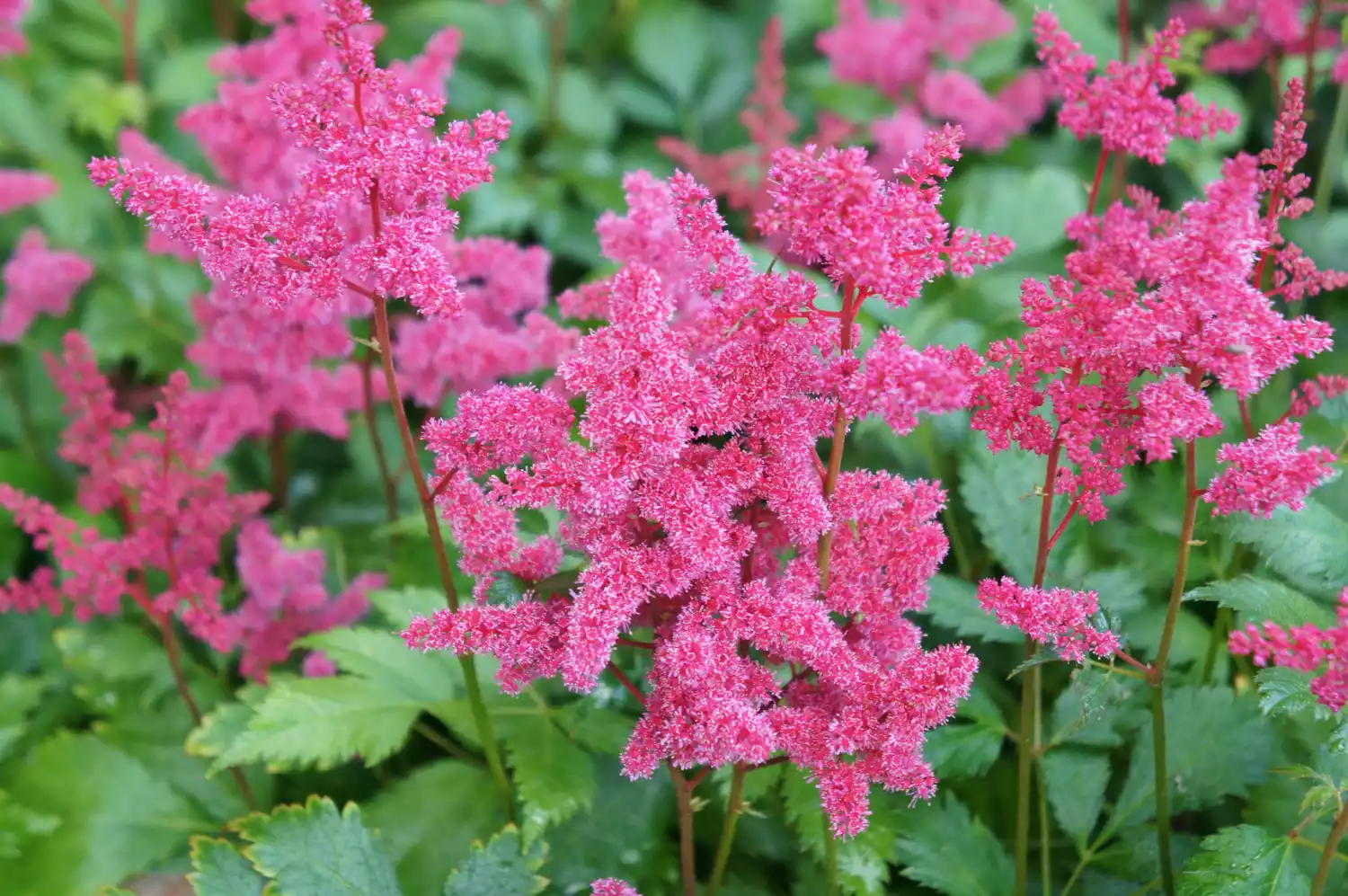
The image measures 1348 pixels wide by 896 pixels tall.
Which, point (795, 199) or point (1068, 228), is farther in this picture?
point (1068, 228)

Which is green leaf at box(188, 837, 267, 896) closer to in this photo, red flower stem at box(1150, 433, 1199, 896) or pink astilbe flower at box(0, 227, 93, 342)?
red flower stem at box(1150, 433, 1199, 896)

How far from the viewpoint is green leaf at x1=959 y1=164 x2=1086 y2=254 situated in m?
2.44

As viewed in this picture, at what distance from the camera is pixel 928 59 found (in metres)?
2.92

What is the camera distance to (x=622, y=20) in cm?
340

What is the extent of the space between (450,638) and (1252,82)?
9.68 ft

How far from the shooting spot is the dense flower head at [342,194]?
1104mm

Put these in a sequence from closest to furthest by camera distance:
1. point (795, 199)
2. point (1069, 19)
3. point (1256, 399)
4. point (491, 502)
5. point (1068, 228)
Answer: point (795, 199) → point (491, 502) → point (1068, 228) → point (1256, 399) → point (1069, 19)

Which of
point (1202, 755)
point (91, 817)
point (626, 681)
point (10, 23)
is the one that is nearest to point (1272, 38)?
point (1202, 755)

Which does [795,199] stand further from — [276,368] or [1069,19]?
[1069,19]

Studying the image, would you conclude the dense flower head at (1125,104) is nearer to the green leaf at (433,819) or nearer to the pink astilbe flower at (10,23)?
the green leaf at (433,819)

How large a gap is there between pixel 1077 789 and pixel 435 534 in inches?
41.1

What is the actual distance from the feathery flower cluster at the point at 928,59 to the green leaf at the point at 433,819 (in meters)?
1.77

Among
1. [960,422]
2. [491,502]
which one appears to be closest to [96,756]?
[491,502]

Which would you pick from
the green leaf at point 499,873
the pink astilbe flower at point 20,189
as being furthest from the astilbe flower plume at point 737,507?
the pink astilbe flower at point 20,189
